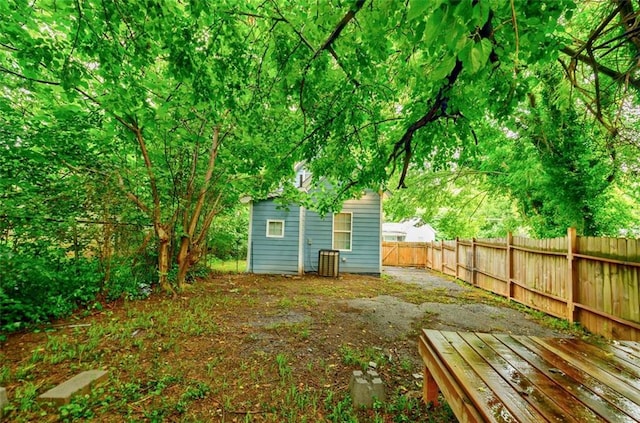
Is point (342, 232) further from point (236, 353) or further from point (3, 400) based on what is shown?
point (3, 400)

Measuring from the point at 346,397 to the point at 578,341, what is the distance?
2.01 metres

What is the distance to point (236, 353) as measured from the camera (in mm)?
3504

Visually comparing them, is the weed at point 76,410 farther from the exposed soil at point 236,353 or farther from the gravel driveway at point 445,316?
the gravel driveway at point 445,316

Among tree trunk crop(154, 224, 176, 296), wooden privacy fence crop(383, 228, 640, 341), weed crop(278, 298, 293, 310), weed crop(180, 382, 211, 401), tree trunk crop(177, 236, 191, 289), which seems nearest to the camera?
weed crop(180, 382, 211, 401)

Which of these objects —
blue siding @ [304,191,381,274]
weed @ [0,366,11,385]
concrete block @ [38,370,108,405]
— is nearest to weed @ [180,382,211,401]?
concrete block @ [38,370,108,405]

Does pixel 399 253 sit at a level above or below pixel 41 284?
below

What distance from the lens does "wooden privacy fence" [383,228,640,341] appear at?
153 inches

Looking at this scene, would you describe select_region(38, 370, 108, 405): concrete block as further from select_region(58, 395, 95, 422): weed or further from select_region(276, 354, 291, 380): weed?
select_region(276, 354, 291, 380): weed

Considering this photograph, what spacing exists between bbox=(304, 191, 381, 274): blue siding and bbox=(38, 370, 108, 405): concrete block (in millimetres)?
7874

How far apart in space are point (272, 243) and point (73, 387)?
7959mm

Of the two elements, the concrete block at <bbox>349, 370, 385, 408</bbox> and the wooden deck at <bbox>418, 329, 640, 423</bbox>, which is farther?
the concrete block at <bbox>349, 370, 385, 408</bbox>

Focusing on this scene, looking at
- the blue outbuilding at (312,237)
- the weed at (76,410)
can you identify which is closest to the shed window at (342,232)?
the blue outbuilding at (312,237)

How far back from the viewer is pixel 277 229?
10.5 metres

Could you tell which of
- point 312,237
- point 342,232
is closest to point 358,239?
point 342,232
